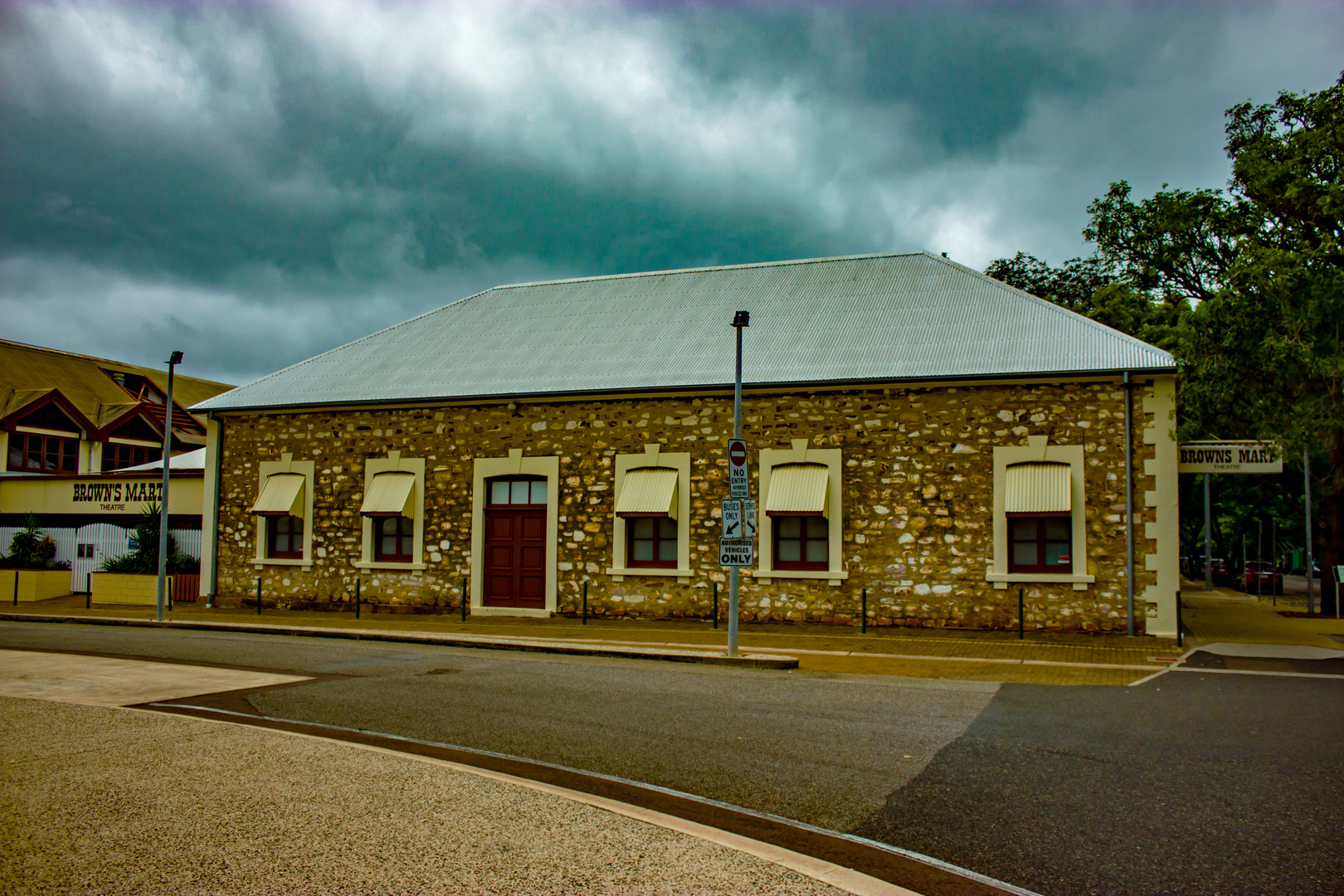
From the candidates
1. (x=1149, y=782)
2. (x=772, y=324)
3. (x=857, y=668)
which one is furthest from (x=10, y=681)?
(x=772, y=324)

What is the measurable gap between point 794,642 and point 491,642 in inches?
195

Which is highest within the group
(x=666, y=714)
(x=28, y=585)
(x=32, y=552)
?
(x=32, y=552)

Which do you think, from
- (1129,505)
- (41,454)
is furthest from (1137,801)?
(41,454)

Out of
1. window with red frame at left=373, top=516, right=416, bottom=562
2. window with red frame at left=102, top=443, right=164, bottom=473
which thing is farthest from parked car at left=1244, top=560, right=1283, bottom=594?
window with red frame at left=102, top=443, right=164, bottom=473

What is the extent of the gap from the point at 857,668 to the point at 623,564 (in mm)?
7457

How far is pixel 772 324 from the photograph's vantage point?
2105cm

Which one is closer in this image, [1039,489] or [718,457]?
[1039,489]

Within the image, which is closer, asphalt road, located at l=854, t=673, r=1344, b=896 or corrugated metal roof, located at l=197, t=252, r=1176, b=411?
A: asphalt road, located at l=854, t=673, r=1344, b=896

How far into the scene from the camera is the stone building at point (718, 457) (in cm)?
1703

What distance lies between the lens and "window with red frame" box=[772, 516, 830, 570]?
1848cm

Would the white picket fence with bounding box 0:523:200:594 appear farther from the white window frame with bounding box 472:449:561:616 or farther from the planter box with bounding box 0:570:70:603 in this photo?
the white window frame with bounding box 472:449:561:616

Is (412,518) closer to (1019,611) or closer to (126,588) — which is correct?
(126,588)

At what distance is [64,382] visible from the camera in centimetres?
4597

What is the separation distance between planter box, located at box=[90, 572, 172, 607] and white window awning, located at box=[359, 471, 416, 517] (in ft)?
22.7
